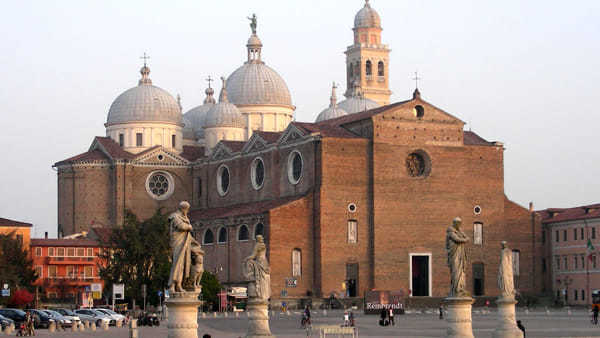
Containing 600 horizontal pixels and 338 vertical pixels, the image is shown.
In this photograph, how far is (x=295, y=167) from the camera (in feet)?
299

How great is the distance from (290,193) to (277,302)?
33.3 feet

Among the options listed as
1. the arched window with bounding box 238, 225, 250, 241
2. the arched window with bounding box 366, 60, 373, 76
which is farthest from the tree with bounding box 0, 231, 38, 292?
the arched window with bounding box 366, 60, 373, 76

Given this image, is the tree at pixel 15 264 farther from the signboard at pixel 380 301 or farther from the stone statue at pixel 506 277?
the stone statue at pixel 506 277

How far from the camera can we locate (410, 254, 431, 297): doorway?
290 feet

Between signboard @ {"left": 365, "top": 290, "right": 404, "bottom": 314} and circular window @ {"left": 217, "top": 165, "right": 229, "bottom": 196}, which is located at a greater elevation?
circular window @ {"left": 217, "top": 165, "right": 229, "bottom": 196}

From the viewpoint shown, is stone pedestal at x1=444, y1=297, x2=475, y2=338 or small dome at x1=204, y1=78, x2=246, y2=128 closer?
stone pedestal at x1=444, y1=297, x2=475, y2=338

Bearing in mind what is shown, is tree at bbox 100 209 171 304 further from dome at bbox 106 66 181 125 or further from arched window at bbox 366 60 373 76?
arched window at bbox 366 60 373 76

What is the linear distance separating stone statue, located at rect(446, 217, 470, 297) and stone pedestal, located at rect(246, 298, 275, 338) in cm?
617

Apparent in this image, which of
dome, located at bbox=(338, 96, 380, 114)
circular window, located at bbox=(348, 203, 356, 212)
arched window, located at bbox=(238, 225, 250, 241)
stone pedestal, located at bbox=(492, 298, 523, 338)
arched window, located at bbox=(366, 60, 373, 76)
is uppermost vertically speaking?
arched window, located at bbox=(366, 60, 373, 76)

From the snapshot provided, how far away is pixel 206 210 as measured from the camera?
102 m

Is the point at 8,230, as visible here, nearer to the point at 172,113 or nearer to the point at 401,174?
the point at 172,113

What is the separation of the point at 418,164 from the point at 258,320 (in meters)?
59.9

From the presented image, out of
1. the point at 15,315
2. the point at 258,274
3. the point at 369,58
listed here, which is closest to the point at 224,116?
the point at 369,58

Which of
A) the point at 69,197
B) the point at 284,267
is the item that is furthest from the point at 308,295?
the point at 69,197
